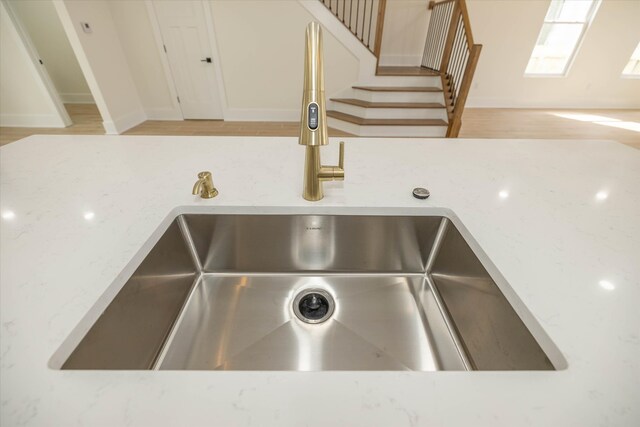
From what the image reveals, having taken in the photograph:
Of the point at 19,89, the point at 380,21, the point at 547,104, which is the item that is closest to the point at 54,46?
the point at 19,89

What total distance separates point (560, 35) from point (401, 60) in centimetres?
268

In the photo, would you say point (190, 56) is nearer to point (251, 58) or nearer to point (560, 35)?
point (251, 58)

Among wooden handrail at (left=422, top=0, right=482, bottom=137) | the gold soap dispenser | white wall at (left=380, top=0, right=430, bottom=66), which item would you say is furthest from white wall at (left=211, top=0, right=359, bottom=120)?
the gold soap dispenser

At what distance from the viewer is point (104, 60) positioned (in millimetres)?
3193

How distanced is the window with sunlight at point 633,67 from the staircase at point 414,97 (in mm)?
3785

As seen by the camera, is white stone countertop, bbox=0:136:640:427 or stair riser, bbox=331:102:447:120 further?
stair riser, bbox=331:102:447:120

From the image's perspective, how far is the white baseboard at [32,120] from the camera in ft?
11.5

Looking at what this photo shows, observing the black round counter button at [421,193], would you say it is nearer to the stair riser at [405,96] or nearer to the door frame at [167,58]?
the stair riser at [405,96]

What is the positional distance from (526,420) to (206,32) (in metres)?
4.41

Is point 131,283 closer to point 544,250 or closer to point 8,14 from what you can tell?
point 544,250

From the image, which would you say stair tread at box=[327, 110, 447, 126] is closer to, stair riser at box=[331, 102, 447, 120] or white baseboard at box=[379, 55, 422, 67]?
stair riser at box=[331, 102, 447, 120]

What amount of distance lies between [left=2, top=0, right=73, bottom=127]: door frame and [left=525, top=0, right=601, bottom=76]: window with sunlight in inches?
287

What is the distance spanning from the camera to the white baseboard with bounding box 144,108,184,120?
396cm

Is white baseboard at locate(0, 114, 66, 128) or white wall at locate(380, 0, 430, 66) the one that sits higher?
white wall at locate(380, 0, 430, 66)
